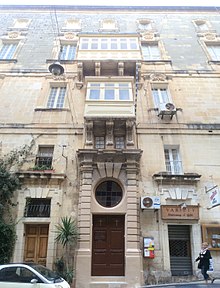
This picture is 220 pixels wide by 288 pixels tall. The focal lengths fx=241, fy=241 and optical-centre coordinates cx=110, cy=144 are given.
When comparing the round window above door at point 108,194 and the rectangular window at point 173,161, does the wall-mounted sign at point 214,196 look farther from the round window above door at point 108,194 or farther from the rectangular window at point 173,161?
the round window above door at point 108,194

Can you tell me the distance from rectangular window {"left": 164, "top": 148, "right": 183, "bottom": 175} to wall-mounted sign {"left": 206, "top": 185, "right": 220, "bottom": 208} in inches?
70.3

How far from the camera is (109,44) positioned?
18031mm

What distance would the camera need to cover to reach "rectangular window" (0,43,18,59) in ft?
61.8

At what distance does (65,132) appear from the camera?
13.8 metres

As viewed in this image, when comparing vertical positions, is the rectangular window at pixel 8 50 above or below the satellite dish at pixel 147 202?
above

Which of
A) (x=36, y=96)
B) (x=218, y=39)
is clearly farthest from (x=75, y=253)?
(x=218, y=39)

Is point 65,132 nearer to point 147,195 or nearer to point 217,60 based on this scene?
point 147,195

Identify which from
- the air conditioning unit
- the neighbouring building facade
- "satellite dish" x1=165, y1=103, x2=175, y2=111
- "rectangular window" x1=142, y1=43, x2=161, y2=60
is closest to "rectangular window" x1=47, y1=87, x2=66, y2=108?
the neighbouring building facade

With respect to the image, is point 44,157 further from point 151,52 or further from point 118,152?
point 151,52

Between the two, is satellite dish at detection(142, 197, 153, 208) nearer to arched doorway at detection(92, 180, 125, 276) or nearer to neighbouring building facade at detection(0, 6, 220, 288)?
neighbouring building facade at detection(0, 6, 220, 288)

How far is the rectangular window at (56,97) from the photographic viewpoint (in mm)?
15406

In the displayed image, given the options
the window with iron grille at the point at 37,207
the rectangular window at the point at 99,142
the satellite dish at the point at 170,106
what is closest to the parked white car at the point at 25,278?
the window with iron grille at the point at 37,207

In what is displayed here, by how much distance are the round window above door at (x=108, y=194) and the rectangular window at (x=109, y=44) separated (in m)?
10.4

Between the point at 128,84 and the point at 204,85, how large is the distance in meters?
5.22
